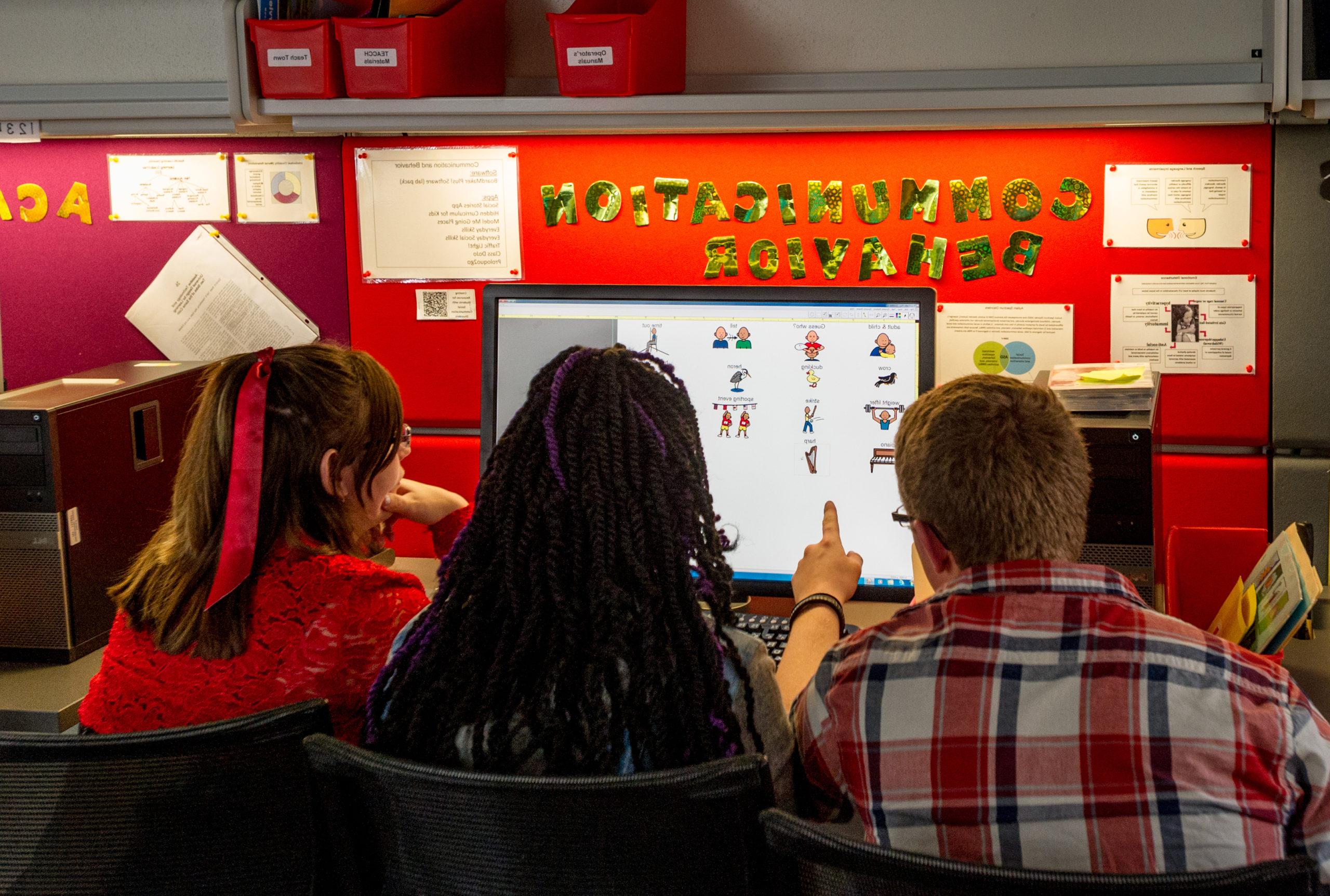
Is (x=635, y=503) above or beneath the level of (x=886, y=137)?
beneath

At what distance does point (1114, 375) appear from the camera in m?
1.63

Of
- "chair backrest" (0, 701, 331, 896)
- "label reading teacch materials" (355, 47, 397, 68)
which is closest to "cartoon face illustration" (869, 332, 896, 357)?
"chair backrest" (0, 701, 331, 896)

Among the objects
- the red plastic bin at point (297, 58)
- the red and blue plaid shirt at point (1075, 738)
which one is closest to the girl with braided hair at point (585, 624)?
the red and blue plaid shirt at point (1075, 738)

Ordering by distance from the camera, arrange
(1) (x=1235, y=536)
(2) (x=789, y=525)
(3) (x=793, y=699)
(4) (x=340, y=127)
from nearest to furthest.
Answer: (3) (x=793, y=699)
(2) (x=789, y=525)
(1) (x=1235, y=536)
(4) (x=340, y=127)

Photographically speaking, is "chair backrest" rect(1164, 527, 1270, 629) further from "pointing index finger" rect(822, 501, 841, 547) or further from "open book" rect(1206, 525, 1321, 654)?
"pointing index finger" rect(822, 501, 841, 547)

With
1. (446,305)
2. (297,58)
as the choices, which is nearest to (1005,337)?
(446,305)

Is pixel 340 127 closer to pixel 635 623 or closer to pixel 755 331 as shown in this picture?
pixel 755 331

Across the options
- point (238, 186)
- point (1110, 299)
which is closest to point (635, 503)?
point (1110, 299)

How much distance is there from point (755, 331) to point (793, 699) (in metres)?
0.52

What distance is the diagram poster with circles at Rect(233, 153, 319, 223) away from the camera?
2396 mm

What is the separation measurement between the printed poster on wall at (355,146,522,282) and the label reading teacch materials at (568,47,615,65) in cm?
45

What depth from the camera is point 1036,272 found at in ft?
7.20

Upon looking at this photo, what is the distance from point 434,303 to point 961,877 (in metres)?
1.86

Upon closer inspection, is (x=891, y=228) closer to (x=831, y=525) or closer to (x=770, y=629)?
(x=831, y=525)
